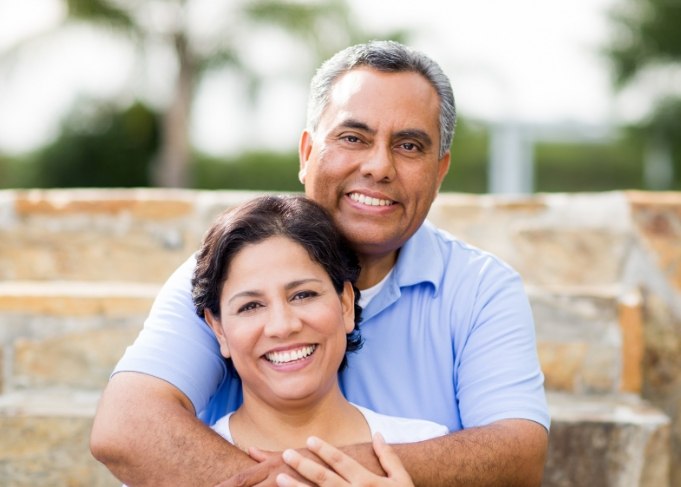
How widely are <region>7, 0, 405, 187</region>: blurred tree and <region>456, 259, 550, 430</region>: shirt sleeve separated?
13514mm

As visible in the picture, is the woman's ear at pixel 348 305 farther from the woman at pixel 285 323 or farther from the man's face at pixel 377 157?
the man's face at pixel 377 157

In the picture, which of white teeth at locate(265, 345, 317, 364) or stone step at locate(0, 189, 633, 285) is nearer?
white teeth at locate(265, 345, 317, 364)

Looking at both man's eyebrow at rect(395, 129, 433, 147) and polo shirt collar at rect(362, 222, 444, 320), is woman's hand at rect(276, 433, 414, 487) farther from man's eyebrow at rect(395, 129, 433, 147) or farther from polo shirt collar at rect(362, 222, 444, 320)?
man's eyebrow at rect(395, 129, 433, 147)

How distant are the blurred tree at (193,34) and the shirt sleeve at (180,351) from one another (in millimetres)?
13568

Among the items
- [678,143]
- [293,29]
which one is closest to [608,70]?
[678,143]

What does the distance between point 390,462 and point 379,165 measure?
80 centimetres

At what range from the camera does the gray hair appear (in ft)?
7.92

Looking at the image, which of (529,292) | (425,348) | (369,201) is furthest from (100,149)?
(425,348)

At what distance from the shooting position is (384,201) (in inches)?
94.3

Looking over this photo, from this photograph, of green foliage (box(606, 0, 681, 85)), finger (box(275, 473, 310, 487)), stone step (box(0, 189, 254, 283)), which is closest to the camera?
finger (box(275, 473, 310, 487))

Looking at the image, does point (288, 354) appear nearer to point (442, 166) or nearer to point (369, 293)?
point (369, 293)

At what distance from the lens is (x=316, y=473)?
190cm

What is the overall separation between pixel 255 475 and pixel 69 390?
118cm

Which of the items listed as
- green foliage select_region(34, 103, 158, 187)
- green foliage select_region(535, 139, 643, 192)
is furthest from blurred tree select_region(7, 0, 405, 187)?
green foliage select_region(535, 139, 643, 192)
